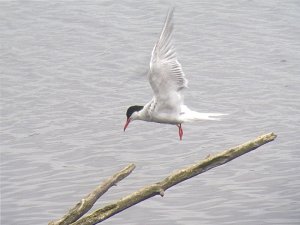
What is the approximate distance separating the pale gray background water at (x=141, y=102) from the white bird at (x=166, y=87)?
184 millimetres

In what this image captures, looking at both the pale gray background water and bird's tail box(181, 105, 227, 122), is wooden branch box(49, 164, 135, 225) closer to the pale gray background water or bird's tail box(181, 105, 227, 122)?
the pale gray background water

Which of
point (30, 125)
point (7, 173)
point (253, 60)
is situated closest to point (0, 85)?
point (30, 125)

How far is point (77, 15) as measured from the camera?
799 inches

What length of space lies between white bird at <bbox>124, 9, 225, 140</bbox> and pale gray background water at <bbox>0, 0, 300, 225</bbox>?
0.18 meters

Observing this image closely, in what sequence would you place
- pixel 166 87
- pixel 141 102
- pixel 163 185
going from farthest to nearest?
pixel 141 102 < pixel 166 87 < pixel 163 185

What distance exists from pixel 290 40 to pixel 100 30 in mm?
4189

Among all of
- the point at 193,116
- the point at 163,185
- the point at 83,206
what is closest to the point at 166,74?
the point at 193,116

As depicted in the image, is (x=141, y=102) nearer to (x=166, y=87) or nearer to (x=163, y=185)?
(x=166, y=87)

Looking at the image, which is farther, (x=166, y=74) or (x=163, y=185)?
(x=166, y=74)

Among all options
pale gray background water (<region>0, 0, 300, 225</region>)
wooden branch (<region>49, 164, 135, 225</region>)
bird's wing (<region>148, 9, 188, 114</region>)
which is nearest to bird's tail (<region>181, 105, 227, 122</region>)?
bird's wing (<region>148, 9, 188, 114</region>)

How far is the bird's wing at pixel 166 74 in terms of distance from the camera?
27.9 ft

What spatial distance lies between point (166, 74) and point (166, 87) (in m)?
0.27

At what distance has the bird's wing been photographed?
851cm

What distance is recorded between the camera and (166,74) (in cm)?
880
